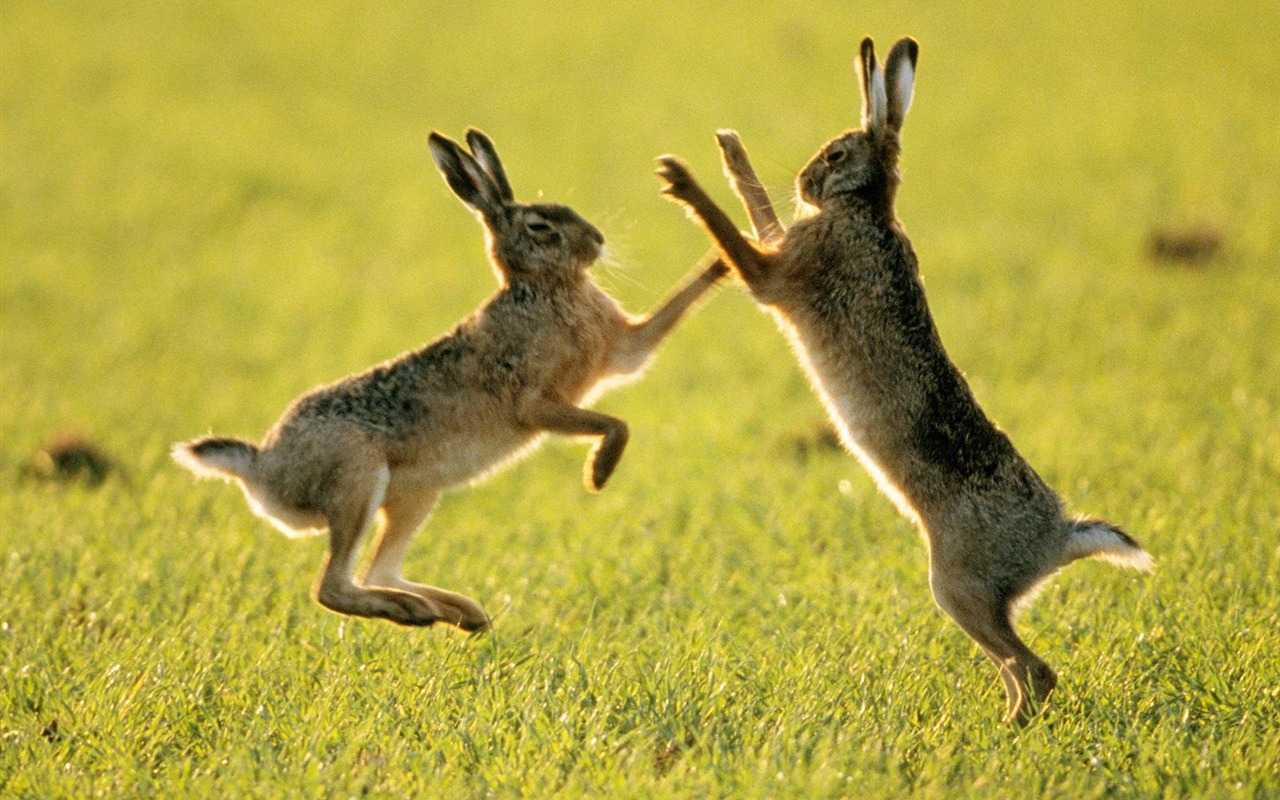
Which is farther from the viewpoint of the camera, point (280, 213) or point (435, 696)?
point (280, 213)

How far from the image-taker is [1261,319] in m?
12.5

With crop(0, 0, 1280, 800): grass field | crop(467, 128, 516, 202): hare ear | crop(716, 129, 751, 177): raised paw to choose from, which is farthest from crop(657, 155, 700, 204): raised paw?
crop(467, 128, 516, 202): hare ear

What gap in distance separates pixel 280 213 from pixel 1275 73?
14073 mm

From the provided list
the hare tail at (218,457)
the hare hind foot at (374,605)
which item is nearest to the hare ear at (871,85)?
the hare hind foot at (374,605)

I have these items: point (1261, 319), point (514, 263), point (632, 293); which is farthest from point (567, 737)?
point (632, 293)

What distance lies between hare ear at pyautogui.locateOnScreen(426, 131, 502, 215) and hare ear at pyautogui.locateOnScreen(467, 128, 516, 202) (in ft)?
0.20

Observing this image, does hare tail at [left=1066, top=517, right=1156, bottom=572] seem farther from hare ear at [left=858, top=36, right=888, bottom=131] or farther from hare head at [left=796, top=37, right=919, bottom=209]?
hare ear at [left=858, top=36, right=888, bottom=131]

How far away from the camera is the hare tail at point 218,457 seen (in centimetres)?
592

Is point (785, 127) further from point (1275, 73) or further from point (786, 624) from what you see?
point (786, 624)

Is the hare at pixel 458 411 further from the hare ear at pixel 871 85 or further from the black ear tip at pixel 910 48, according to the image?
the black ear tip at pixel 910 48

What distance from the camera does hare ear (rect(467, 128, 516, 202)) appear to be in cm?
657

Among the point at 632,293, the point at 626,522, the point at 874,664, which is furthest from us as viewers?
the point at 632,293

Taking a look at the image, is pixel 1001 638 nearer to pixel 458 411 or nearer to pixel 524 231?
pixel 458 411

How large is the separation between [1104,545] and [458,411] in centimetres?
256
